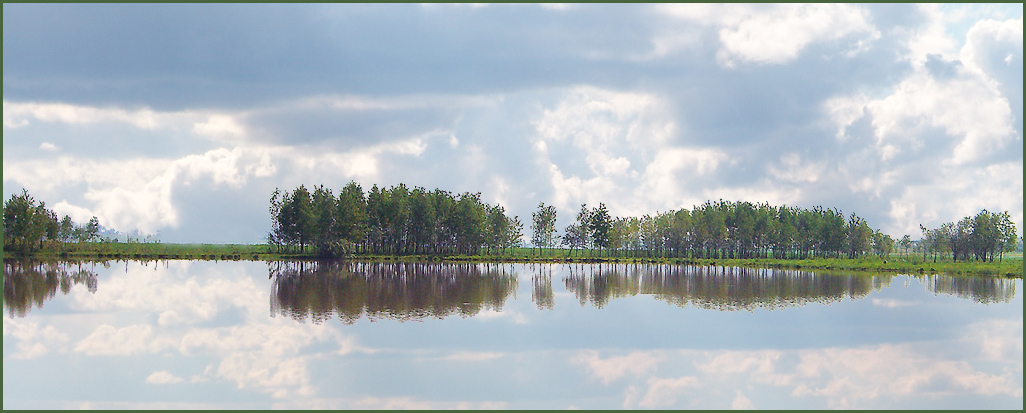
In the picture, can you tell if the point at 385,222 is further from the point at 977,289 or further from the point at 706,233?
the point at 977,289

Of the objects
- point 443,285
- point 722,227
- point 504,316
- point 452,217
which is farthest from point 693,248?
point 504,316

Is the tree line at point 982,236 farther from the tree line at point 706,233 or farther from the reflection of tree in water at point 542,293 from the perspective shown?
the reflection of tree in water at point 542,293

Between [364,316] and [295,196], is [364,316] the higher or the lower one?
the lower one

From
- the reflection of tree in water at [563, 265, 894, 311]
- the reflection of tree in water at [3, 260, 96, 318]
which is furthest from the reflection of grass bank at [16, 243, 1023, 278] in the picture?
the reflection of tree in water at [563, 265, 894, 311]

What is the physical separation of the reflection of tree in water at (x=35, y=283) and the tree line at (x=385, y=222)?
131 feet

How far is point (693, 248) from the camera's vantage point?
437 ft

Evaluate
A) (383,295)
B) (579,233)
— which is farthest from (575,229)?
(383,295)

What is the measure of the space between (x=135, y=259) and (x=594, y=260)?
2532 inches

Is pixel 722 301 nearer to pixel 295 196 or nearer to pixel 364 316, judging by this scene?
pixel 364 316

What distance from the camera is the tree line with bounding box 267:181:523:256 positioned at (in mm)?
107938

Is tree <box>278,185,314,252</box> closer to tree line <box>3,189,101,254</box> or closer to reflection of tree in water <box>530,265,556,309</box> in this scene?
tree line <box>3,189,101,254</box>

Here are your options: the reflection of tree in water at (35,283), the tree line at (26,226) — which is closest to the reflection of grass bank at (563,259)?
the tree line at (26,226)

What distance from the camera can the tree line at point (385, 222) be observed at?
107938 mm

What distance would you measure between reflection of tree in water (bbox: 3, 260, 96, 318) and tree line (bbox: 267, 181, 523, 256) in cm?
3996
